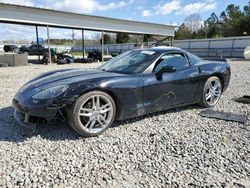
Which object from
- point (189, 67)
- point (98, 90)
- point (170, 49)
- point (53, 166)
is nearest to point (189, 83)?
point (189, 67)

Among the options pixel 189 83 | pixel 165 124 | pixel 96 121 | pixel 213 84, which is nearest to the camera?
pixel 96 121

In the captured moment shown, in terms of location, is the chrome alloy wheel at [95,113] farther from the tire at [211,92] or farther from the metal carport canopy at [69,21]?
the metal carport canopy at [69,21]

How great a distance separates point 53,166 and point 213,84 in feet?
12.4

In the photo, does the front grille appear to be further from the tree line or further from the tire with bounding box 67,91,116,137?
the tree line

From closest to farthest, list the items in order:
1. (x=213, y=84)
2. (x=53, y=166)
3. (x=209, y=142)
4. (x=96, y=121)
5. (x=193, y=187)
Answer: (x=193, y=187), (x=53, y=166), (x=209, y=142), (x=96, y=121), (x=213, y=84)

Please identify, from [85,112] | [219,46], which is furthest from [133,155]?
[219,46]

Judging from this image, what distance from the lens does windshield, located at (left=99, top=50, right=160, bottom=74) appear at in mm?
3924

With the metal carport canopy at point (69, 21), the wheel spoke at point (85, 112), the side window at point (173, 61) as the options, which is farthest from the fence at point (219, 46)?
the wheel spoke at point (85, 112)

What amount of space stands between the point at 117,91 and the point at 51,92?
0.95 m

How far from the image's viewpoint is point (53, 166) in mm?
2572

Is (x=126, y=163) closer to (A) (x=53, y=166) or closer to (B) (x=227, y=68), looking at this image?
(A) (x=53, y=166)

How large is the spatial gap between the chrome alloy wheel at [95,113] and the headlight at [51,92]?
35 centimetres

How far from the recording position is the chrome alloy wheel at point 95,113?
331 cm

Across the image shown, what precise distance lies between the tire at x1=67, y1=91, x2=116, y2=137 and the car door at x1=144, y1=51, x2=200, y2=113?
68 cm
